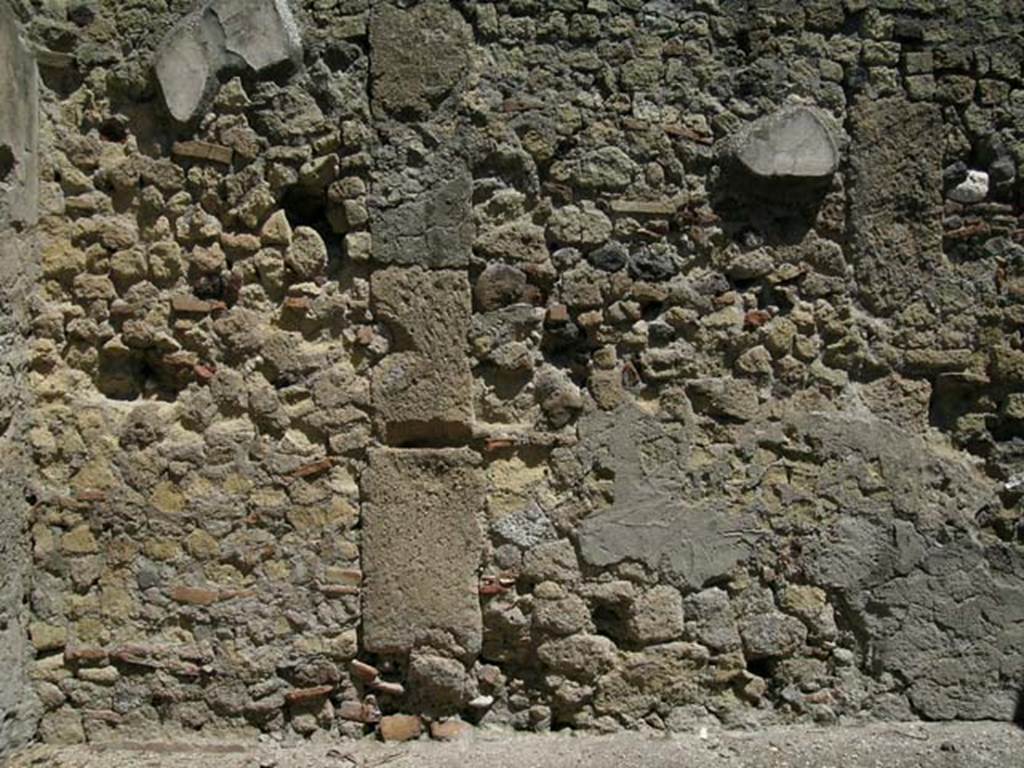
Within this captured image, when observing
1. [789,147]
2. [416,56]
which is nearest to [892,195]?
[789,147]

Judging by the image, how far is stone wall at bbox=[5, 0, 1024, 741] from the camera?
9.83 ft

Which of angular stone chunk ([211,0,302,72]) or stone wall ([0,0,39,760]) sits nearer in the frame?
stone wall ([0,0,39,760])

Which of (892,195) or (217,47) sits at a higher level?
(217,47)

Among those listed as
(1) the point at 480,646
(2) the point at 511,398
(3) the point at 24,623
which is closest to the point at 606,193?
(2) the point at 511,398

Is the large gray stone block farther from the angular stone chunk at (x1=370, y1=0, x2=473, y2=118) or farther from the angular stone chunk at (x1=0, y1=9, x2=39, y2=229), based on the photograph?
the angular stone chunk at (x1=0, y1=9, x2=39, y2=229)

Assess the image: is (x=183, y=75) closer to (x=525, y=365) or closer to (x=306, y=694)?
(x=525, y=365)

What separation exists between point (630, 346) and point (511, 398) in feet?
1.37

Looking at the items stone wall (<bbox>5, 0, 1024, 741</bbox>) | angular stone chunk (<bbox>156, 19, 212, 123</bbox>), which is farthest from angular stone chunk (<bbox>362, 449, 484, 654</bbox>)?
angular stone chunk (<bbox>156, 19, 212, 123</bbox>)

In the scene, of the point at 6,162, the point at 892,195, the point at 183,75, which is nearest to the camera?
the point at 6,162

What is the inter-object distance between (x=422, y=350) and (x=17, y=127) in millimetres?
1380

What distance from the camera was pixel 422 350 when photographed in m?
3.00

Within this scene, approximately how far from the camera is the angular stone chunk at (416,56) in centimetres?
301

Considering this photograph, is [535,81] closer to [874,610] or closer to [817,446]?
[817,446]

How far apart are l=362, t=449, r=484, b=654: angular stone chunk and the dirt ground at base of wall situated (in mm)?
327
